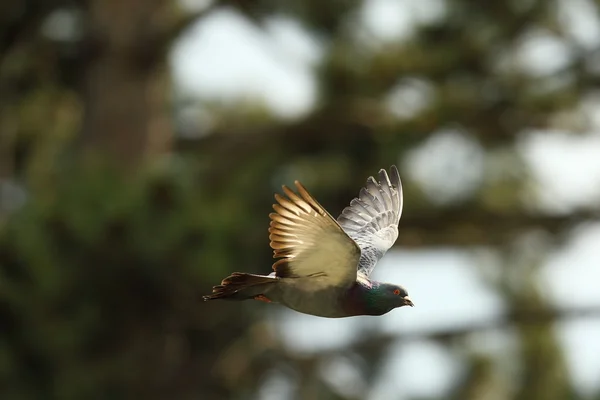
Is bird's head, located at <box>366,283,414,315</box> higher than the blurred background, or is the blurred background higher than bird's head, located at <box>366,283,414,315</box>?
the blurred background

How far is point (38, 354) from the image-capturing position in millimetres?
9758

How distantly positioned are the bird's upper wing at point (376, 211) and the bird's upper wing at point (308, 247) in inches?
31.5

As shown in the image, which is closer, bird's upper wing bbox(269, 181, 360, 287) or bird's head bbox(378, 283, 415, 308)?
bird's upper wing bbox(269, 181, 360, 287)

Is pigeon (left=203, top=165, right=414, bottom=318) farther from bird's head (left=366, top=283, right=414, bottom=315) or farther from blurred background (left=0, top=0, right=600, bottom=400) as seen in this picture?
blurred background (left=0, top=0, right=600, bottom=400)

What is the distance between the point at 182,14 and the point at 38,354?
272 cm

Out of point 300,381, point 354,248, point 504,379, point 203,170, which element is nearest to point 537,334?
point 504,379

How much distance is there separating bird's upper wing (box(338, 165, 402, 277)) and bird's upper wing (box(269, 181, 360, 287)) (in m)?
0.80

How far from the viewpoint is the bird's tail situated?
9.55ft

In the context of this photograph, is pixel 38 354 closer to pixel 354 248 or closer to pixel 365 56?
pixel 365 56

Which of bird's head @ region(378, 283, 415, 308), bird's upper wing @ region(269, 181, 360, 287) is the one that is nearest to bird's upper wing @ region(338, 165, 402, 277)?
bird's head @ region(378, 283, 415, 308)

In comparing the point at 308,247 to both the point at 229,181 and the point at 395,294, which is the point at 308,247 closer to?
the point at 395,294

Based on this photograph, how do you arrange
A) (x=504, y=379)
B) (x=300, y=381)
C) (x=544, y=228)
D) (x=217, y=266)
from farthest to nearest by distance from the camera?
(x=504, y=379) < (x=300, y=381) < (x=544, y=228) < (x=217, y=266)

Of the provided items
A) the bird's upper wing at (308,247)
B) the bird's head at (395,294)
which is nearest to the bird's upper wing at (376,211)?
the bird's head at (395,294)

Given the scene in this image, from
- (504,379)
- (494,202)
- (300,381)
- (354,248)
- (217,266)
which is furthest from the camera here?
(504,379)
